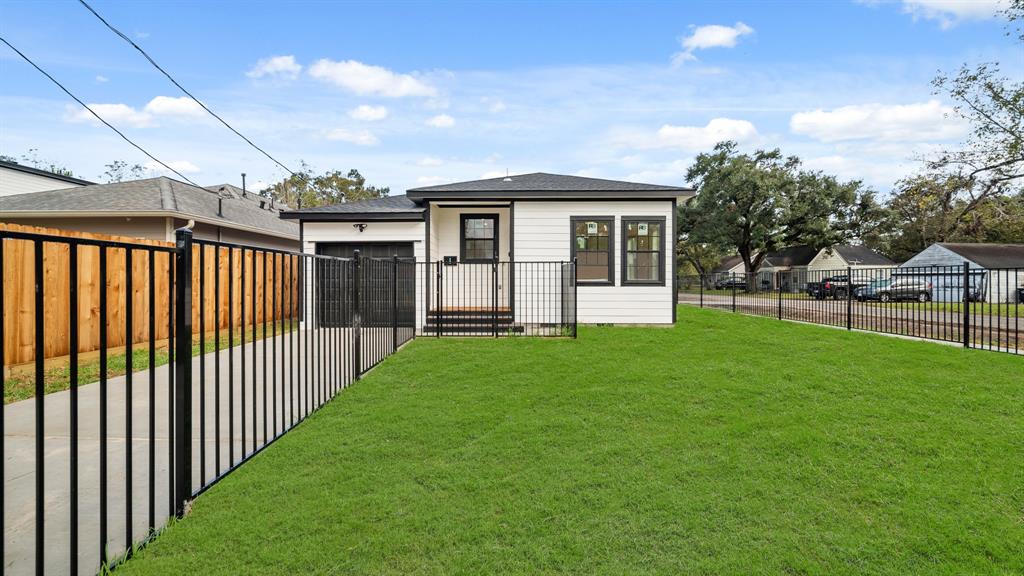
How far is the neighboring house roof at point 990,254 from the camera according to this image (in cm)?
2759

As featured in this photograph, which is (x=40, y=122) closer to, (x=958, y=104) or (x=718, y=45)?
(x=718, y=45)

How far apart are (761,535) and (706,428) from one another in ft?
5.37

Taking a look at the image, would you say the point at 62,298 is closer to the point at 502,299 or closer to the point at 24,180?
the point at 502,299

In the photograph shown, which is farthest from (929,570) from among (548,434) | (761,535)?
(548,434)

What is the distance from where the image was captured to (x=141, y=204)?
11.3 meters

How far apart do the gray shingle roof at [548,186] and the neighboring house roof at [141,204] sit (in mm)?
5655

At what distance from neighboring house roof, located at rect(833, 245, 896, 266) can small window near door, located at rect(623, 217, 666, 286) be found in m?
41.9

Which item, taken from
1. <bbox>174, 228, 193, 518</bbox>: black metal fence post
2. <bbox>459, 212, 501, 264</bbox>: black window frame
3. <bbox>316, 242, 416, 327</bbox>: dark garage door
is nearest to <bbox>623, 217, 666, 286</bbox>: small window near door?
<bbox>459, 212, 501, 264</bbox>: black window frame

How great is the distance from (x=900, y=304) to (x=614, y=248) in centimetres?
622

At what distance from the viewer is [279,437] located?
3.78 metres

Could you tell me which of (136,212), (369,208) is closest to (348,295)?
(369,208)

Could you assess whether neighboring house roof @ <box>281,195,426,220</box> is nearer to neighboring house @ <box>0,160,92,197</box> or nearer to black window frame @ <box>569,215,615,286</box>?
black window frame @ <box>569,215,615,286</box>

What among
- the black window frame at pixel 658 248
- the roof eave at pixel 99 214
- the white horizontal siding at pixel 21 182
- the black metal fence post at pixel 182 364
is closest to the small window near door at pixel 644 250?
the black window frame at pixel 658 248

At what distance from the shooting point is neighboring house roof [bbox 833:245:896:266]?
145 ft
